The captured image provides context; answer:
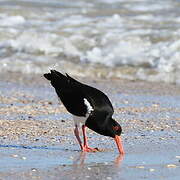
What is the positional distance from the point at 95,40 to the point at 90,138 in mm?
6589

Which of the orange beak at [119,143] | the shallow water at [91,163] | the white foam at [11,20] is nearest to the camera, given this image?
the shallow water at [91,163]

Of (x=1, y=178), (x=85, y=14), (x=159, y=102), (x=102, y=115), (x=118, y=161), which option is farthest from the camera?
(x=85, y=14)

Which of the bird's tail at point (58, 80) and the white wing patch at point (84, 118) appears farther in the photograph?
the bird's tail at point (58, 80)

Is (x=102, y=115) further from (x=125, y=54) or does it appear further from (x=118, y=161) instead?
(x=125, y=54)

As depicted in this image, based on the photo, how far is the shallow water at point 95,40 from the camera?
12.0 meters

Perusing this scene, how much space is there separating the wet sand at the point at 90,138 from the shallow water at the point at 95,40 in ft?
3.71

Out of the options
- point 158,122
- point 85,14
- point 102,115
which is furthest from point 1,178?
point 85,14

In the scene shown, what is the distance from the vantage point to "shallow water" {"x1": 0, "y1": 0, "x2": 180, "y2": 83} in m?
12.0

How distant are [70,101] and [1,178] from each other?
185cm

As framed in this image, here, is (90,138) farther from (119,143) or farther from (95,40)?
(95,40)

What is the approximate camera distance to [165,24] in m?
14.9

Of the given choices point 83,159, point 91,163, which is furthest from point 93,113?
point 91,163

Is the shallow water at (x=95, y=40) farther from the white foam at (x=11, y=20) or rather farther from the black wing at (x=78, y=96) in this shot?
the black wing at (x=78, y=96)

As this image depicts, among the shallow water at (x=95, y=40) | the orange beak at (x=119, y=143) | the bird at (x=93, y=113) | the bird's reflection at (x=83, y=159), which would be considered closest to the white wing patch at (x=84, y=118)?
the bird at (x=93, y=113)
